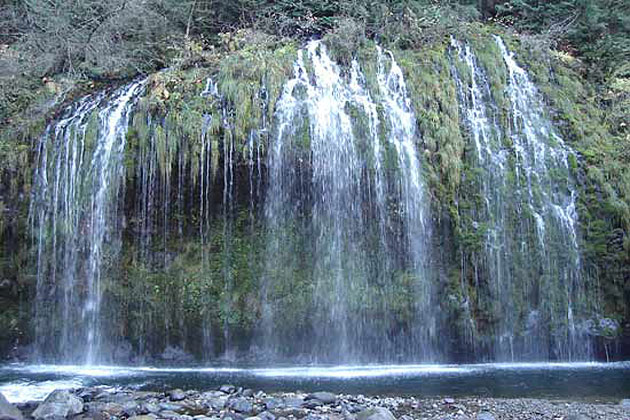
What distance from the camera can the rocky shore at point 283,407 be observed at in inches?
250

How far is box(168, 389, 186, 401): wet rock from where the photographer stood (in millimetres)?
7227

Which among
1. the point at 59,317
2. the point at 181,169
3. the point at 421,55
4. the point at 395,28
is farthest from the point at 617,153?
the point at 59,317

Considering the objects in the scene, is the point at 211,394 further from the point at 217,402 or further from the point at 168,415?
the point at 168,415

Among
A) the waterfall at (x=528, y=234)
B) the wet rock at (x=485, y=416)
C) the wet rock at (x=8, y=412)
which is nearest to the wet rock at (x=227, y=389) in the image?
the wet rock at (x=8, y=412)

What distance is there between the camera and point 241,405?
6.81m

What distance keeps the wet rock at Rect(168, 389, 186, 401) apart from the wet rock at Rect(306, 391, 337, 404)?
1593mm

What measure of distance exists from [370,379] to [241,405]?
2.59m

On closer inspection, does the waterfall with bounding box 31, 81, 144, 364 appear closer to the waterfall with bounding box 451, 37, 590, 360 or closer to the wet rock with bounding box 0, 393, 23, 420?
the wet rock with bounding box 0, 393, 23, 420

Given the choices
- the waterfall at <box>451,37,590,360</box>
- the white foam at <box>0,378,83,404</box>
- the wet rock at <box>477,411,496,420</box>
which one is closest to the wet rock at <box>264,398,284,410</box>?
the wet rock at <box>477,411,496,420</box>

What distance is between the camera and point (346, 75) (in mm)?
12266

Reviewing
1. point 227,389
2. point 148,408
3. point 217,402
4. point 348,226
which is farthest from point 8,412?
A: point 348,226

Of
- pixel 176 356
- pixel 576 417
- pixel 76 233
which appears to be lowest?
pixel 576 417

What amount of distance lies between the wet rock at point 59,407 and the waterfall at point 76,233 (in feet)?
12.2

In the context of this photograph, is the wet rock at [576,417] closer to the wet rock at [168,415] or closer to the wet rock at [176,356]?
the wet rock at [168,415]
